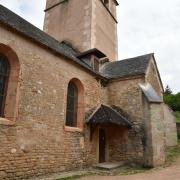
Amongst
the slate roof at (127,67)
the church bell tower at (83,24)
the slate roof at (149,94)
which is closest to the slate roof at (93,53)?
the slate roof at (127,67)

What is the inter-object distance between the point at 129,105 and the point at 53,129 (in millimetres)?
4880

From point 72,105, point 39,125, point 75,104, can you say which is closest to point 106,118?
point 75,104

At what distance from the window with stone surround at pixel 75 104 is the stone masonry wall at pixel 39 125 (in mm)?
472

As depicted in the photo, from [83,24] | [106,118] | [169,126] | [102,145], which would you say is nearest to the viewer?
[106,118]

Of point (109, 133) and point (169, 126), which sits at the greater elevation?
point (169, 126)

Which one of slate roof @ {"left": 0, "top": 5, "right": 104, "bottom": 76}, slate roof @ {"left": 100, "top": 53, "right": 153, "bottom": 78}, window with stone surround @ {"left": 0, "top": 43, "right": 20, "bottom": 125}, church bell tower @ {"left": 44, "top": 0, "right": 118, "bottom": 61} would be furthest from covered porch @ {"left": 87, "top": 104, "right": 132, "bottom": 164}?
church bell tower @ {"left": 44, "top": 0, "right": 118, "bottom": 61}

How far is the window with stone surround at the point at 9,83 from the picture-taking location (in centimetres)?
677

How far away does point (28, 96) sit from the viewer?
7281 millimetres

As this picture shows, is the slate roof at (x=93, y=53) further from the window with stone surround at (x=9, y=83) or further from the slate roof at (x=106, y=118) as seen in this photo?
the window with stone surround at (x=9, y=83)

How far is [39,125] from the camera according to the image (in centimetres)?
745

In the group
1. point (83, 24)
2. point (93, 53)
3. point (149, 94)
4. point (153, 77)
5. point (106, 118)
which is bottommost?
point (106, 118)

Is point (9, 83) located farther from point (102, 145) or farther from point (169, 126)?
point (169, 126)

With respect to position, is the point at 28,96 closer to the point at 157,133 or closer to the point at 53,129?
the point at 53,129

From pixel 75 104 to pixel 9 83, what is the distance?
366cm
